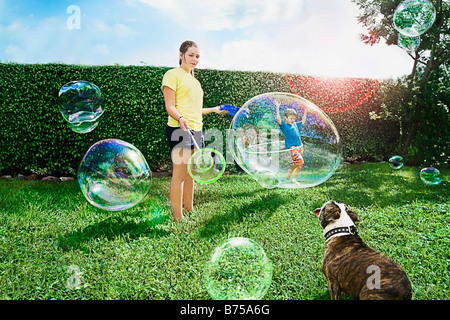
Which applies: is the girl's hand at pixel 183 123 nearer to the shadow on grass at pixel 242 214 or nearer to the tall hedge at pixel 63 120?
the shadow on grass at pixel 242 214

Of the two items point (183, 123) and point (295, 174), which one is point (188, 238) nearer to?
point (183, 123)

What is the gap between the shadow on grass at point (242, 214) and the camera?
10.8 feet

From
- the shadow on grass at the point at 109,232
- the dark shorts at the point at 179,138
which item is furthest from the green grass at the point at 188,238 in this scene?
the dark shorts at the point at 179,138

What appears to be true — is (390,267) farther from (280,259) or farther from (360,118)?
(360,118)

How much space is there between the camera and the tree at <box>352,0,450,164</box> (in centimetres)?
724

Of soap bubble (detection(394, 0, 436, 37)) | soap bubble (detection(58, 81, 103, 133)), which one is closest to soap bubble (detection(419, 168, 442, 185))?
soap bubble (detection(394, 0, 436, 37))

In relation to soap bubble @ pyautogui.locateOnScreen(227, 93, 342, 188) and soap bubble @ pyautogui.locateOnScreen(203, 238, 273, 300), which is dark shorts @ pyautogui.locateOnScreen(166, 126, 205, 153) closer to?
soap bubble @ pyautogui.locateOnScreen(227, 93, 342, 188)

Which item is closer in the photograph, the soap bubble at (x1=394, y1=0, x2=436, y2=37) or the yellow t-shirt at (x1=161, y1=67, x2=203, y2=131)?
the yellow t-shirt at (x1=161, y1=67, x2=203, y2=131)

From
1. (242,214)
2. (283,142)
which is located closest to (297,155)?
(283,142)

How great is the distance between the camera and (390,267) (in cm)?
183

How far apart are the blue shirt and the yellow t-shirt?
0.89 meters
